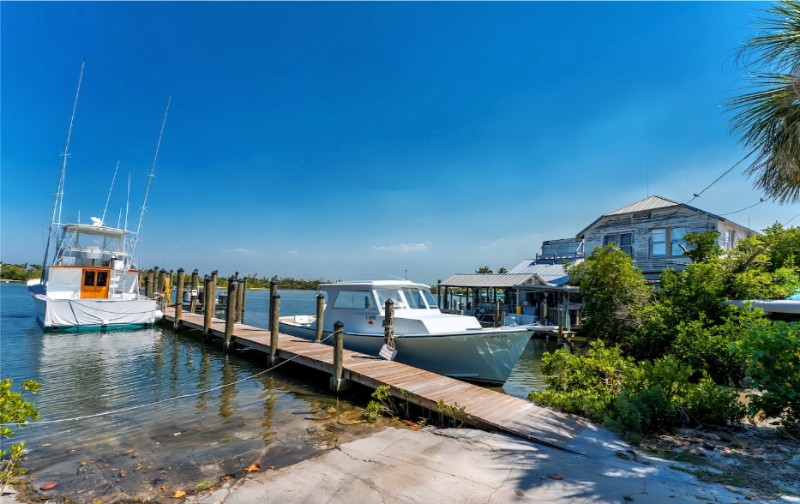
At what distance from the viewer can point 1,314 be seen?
25.5m

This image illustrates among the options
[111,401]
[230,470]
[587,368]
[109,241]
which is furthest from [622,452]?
[109,241]

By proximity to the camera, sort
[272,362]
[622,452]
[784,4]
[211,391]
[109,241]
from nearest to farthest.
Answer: [784,4], [622,452], [211,391], [272,362], [109,241]

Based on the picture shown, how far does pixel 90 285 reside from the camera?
20547 millimetres

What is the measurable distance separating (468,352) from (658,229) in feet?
48.8

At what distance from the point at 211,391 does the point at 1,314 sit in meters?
26.2

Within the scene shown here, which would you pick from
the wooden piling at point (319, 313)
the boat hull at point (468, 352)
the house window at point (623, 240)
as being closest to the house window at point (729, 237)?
the house window at point (623, 240)

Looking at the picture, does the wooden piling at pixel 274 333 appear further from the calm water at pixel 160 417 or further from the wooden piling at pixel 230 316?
the wooden piling at pixel 230 316

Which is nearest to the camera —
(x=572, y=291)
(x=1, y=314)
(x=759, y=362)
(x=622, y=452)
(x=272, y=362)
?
(x=622, y=452)

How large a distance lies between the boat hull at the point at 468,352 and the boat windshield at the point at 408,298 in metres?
1.53

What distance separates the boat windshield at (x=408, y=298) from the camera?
1248 centimetres

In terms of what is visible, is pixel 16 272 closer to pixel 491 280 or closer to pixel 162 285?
pixel 162 285

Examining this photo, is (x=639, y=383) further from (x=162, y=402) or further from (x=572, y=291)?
(x=572, y=291)

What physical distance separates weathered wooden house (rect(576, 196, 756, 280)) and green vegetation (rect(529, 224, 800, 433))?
3.85 m

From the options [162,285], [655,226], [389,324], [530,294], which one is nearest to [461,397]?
[389,324]
